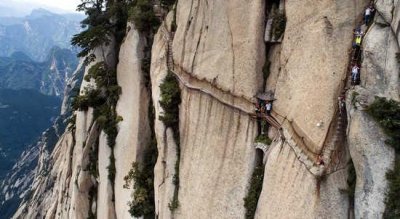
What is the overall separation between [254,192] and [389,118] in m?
11.9

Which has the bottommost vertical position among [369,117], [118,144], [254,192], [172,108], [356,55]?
[118,144]

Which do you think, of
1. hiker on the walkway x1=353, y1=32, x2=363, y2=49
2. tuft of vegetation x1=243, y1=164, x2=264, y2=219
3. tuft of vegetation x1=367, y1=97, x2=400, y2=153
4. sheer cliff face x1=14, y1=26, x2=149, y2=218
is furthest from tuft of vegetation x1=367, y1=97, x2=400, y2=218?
sheer cliff face x1=14, y1=26, x2=149, y2=218

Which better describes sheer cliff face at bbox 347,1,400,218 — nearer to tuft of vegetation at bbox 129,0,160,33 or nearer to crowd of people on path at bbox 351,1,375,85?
crowd of people on path at bbox 351,1,375,85

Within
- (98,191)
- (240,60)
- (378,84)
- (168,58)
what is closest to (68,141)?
(98,191)

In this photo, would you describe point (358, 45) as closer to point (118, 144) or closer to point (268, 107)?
point (268, 107)

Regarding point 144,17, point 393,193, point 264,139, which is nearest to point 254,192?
point 264,139

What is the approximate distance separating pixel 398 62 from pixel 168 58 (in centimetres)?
2319

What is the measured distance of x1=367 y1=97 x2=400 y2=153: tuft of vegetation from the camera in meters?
23.9

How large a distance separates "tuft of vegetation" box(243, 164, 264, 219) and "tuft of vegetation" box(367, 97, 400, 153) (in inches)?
411

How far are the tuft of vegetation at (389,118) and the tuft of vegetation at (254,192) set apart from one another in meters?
10.4

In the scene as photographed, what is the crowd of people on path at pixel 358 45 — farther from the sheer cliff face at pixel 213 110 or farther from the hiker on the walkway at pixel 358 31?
the sheer cliff face at pixel 213 110

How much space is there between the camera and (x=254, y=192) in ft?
105

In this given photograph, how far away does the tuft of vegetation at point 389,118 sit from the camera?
2392 centimetres

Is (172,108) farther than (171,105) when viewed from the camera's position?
Yes
